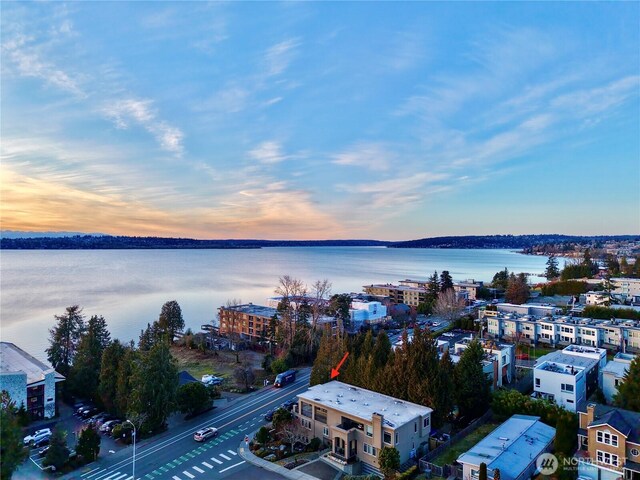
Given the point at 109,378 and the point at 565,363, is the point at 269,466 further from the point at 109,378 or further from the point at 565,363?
the point at 565,363

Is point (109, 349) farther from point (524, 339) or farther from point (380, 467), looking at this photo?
point (524, 339)

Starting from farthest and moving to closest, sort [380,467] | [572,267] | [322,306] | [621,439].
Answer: [572,267], [322,306], [380,467], [621,439]

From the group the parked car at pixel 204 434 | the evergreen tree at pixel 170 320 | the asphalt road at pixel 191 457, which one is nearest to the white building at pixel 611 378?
the asphalt road at pixel 191 457

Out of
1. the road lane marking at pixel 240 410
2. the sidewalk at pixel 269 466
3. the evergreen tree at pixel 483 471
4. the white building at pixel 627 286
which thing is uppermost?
the white building at pixel 627 286

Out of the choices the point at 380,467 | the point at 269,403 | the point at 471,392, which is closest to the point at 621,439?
the point at 471,392

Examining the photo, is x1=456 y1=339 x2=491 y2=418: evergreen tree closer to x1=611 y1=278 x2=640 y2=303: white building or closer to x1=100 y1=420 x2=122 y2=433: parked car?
x1=100 y1=420 x2=122 y2=433: parked car

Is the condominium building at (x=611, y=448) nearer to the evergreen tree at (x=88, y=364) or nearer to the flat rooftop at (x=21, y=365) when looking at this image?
the evergreen tree at (x=88, y=364)

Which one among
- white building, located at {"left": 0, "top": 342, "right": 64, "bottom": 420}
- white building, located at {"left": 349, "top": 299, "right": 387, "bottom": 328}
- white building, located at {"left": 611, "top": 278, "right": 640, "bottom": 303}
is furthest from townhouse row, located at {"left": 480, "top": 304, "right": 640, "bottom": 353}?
white building, located at {"left": 0, "top": 342, "right": 64, "bottom": 420}

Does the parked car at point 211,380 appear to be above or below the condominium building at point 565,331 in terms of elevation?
below
